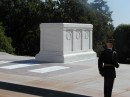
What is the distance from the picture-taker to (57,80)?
38.4 ft

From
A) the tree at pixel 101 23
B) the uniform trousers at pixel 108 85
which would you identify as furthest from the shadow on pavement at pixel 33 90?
the tree at pixel 101 23

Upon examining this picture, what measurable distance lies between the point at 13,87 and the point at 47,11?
41372 mm

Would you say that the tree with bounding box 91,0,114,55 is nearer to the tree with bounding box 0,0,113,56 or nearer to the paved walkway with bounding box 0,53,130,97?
the tree with bounding box 0,0,113,56

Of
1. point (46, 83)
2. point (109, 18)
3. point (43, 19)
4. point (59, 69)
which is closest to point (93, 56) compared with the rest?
point (59, 69)

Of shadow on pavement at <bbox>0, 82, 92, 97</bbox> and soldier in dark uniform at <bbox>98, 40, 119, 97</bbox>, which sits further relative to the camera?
shadow on pavement at <bbox>0, 82, 92, 97</bbox>

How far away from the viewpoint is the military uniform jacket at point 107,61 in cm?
811

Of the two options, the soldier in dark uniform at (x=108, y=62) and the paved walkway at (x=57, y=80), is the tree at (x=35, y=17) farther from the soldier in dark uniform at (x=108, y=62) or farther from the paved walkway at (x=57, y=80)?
the soldier in dark uniform at (x=108, y=62)

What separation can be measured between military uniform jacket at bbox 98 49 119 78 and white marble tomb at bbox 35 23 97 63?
8166mm

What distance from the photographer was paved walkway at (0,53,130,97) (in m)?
10.2

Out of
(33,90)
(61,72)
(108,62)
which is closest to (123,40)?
(61,72)

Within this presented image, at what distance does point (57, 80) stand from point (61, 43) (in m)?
5.15

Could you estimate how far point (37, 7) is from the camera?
52.2 metres

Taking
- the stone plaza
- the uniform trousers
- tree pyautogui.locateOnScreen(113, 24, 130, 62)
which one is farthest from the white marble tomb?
tree pyautogui.locateOnScreen(113, 24, 130, 62)

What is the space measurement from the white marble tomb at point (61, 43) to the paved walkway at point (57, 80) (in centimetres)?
153
